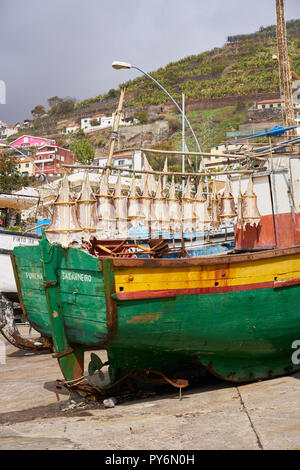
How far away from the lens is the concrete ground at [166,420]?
532 cm

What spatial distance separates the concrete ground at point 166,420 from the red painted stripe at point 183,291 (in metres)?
1.50

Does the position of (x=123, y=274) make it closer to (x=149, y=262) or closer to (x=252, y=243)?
(x=149, y=262)

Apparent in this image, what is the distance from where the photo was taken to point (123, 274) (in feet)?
22.3

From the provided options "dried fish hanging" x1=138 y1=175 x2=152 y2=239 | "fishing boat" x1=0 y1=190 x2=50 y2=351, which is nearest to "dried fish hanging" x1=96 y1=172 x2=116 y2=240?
"dried fish hanging" x1=138 y1=175 x2=152 y2=239

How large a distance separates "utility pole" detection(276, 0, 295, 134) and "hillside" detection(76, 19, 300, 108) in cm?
6261

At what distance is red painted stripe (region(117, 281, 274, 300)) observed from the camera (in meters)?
6.81

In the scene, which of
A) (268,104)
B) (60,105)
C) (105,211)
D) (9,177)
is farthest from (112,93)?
(105,211)

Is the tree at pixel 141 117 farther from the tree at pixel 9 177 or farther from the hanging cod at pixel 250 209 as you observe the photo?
the hanging cod at pixel 250 209

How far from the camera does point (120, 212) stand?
8664mm

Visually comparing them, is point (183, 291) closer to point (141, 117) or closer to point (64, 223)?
point (64, 223)

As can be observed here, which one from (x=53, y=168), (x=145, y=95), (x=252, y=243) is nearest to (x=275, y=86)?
(x=145, y=95)

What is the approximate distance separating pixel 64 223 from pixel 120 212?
1.63 meters
